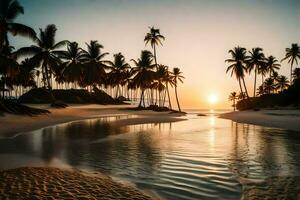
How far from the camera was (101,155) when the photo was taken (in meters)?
13.5

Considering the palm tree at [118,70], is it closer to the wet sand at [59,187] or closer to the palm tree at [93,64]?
the palm tree at [93,64]

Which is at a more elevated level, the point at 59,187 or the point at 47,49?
the point at 47,49

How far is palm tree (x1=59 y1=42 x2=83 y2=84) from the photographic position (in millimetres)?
64188

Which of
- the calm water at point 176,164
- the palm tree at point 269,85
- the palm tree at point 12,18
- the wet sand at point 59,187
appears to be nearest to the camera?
the wet sand at point 59,187

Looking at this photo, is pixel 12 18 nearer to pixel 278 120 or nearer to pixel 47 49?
pixel 47 49

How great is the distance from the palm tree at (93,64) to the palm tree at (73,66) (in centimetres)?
168

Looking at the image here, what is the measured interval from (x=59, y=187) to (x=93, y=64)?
62839 mm

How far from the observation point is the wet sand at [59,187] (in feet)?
21.7

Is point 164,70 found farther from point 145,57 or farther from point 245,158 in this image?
point 245,158

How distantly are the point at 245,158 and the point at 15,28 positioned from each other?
29629mm

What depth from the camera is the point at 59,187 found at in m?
7.31

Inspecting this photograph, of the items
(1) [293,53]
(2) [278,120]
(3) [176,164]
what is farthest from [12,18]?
(1) [293,53]

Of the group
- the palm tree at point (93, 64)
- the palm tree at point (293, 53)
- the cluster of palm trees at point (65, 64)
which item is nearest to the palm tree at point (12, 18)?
the cluster of palm trees at point (65, 64)

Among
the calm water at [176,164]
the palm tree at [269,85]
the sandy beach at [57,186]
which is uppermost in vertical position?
the palm tree at [269,85]
